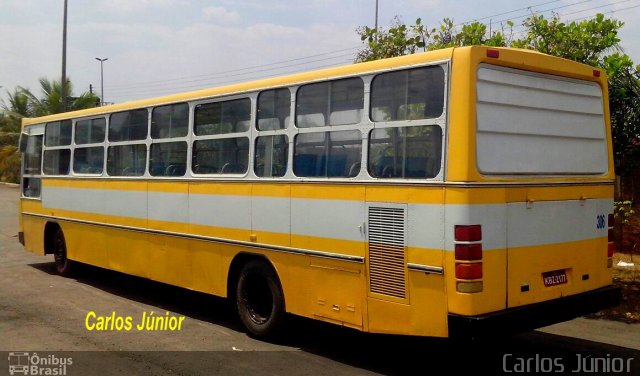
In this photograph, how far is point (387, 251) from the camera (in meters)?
5.55

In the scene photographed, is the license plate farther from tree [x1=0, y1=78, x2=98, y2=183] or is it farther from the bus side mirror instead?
tree [x1=0, y1=78, x2=98, y2=183]

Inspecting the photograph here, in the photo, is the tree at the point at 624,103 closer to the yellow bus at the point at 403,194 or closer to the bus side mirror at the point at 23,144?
the yellow bus at the point at 403,194

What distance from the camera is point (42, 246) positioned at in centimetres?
1150

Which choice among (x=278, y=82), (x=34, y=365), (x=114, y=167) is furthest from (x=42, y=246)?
(x=278, y=82)

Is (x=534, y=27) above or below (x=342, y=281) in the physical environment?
above

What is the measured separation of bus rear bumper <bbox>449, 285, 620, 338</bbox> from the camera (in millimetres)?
4945

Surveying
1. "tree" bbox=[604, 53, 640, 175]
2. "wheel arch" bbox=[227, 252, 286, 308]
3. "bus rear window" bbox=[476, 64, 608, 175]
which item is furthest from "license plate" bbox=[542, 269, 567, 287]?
"tree" bbox=[604, 53, 640, 175]

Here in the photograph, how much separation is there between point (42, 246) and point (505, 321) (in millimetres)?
9186

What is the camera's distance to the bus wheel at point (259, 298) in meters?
6.80

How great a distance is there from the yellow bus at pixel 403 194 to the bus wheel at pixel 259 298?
2cm

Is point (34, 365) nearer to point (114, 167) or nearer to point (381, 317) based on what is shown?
point (381, 317)

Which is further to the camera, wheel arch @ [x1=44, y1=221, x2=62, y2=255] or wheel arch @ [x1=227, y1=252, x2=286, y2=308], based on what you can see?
wheel arch @ [x1=44, y1=221, x2=62, y2=255]

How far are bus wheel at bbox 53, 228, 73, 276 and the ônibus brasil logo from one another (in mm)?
4775

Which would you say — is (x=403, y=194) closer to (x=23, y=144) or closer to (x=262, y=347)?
(x=262, y=347)
